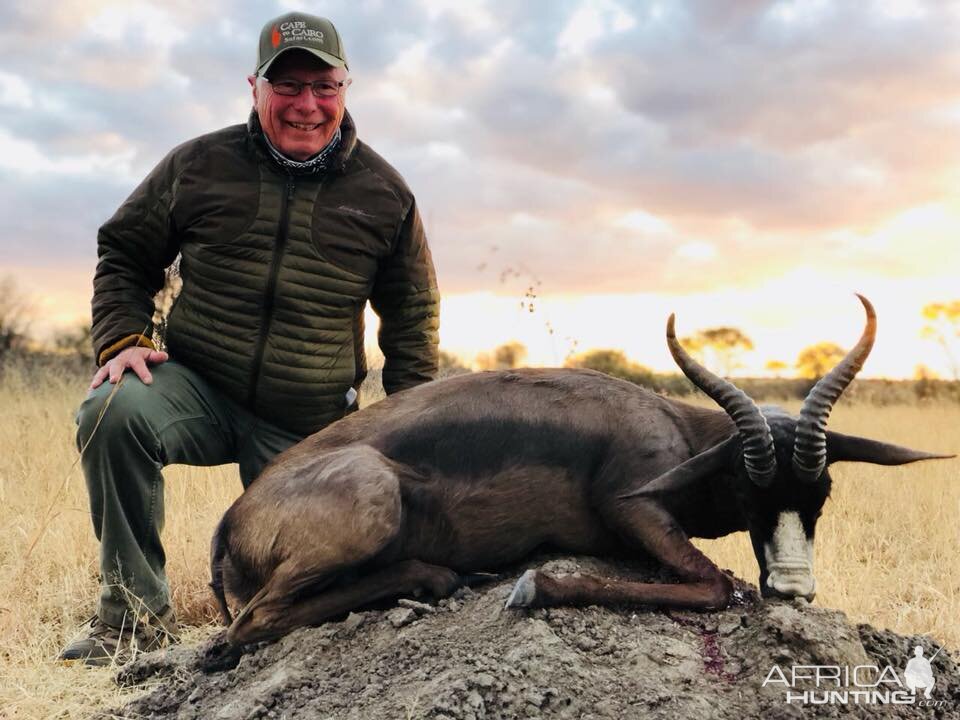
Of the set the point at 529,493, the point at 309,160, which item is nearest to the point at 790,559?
the point at 529,493

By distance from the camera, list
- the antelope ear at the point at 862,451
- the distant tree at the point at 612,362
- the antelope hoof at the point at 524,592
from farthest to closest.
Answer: the distant tree at the point at 612,362, the antelope ear at the point at 862,451, the antelope hoof at the point at 524,592

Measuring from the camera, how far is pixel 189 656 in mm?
4762

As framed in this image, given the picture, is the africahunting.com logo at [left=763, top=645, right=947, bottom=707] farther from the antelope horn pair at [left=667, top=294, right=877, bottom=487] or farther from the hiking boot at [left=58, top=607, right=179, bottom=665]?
the hiking boot at [left=58, top=607, right=179, bottom=665]

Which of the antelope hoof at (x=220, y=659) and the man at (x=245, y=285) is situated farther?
the man at (x=245, y=285)

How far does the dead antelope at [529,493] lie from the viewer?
404cm

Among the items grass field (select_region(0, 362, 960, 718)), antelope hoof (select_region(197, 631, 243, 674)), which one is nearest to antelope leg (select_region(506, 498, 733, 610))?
antelope hoof (select_region(197, 631, 243, 674))

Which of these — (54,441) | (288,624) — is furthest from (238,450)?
(54,441)

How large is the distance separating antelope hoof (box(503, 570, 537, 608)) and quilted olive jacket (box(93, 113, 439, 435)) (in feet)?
7.41

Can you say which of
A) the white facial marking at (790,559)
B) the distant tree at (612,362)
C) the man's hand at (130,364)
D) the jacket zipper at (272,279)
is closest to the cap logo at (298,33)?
the jacket zipper at (272,279)

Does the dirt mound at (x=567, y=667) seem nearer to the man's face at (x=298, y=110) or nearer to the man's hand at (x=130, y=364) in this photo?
the man's hand at (x=130, y=364)

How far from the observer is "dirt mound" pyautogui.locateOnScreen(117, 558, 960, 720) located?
3.49 metres

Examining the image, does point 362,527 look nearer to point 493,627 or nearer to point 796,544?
point 493,627

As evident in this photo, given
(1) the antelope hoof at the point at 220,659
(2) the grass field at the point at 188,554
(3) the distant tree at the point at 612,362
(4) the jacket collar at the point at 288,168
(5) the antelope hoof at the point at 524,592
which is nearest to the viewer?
(5) the antelope hoof at the point at 524,592

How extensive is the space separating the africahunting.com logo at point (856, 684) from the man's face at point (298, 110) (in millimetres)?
3633
